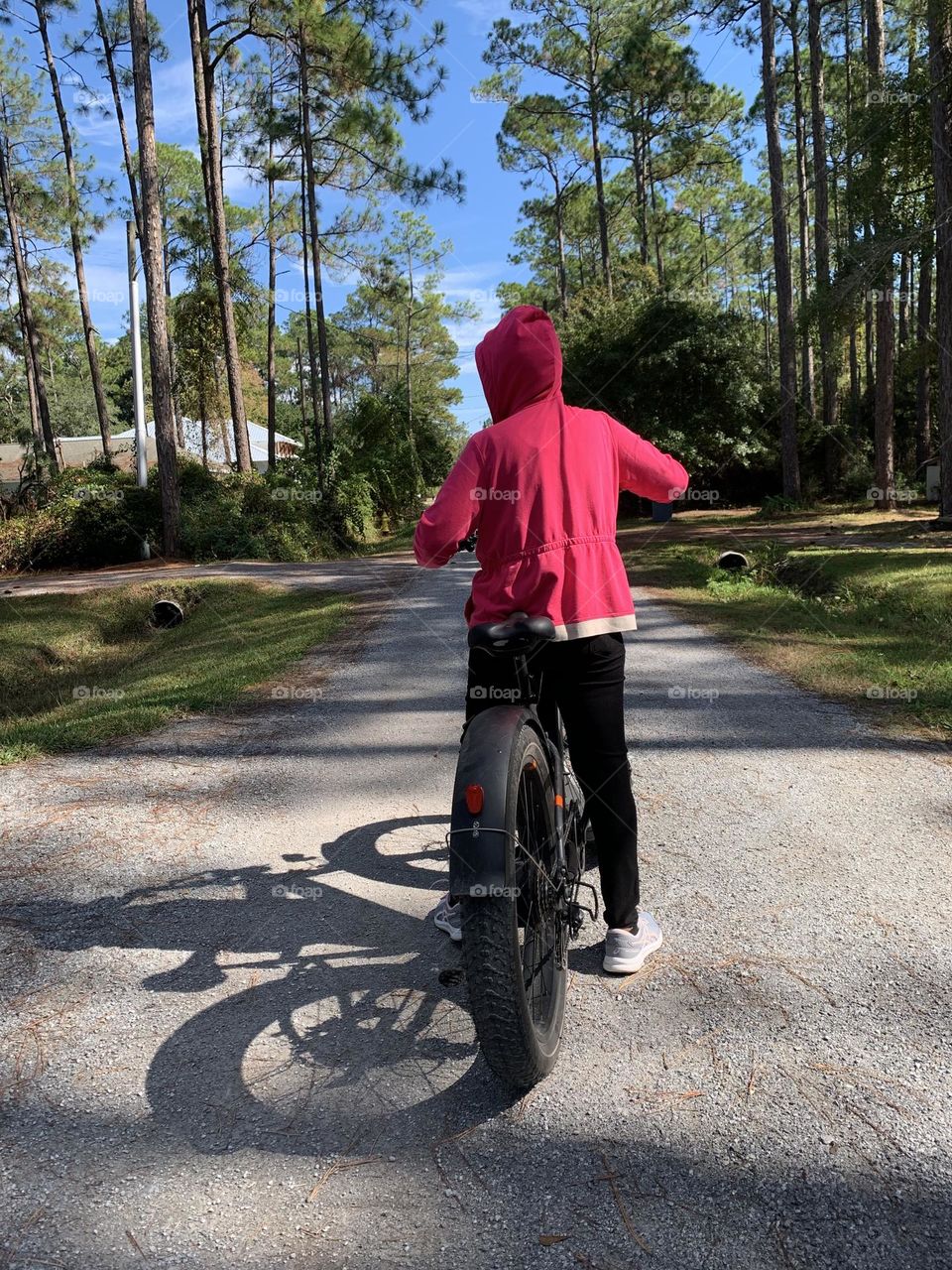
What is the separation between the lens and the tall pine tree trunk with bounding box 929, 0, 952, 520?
14383 mm

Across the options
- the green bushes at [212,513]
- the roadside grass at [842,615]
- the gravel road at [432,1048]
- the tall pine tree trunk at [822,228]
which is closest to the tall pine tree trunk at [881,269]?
the tall pine tree trunk at [822,228]

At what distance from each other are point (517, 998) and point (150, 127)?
1881cm

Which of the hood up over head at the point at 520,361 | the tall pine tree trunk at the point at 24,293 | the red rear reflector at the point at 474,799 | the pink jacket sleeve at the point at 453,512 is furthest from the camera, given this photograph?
the tall pine tree trunk at the point at 24,293

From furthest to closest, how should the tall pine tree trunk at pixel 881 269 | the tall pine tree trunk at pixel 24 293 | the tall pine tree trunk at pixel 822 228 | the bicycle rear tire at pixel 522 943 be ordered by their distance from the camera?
the tall pine tree trunk at pixel 24 293, the tall pine tree trunk at pixel 822 228, the tall pine tree trunk at pixel 881 269, the bicycle rear tire at pixel 522 943

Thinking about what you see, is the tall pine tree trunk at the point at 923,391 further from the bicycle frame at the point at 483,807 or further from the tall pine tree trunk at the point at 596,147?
the bicycle frame at the point at 483,807

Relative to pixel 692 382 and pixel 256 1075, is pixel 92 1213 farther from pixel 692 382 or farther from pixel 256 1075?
pixel 692 382

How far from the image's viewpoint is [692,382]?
75.0 feet

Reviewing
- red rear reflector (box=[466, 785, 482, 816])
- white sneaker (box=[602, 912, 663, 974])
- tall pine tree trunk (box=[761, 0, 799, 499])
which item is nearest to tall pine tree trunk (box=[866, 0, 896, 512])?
tall pine tree trunk (box=[761, 0, 799, 499])

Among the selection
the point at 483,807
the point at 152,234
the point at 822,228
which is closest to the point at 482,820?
the point at 483,807

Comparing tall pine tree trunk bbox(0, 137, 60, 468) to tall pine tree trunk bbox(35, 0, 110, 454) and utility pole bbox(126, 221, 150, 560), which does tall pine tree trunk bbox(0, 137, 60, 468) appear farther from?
utility pole bbox(126, 221, 150, 560)

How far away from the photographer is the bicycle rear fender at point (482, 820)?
79.3 inches

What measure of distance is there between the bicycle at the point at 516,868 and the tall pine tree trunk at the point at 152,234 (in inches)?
655

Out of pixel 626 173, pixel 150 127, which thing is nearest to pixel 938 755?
pixel 150 127

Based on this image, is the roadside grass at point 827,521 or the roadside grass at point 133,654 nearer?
the roadside grass at point 133,654
